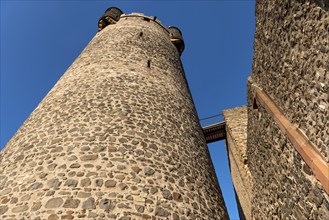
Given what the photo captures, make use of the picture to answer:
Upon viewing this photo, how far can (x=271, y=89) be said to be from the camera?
4.15 metres

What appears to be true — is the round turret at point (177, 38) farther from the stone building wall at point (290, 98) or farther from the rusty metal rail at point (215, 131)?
the stone building wall at point (290, 98)

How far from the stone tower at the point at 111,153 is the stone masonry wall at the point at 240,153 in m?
3.36

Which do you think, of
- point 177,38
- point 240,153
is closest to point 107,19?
point 177,38

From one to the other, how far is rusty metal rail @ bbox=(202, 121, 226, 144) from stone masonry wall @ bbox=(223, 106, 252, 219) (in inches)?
21.5

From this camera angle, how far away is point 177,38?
11.3m

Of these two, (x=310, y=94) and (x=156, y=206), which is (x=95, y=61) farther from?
(x=310, y=94)

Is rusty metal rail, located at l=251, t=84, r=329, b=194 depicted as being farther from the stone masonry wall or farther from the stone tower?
the stone masonry wall

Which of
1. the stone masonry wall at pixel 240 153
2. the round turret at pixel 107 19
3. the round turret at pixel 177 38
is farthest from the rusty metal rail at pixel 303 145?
the round turret at pixel 107 19

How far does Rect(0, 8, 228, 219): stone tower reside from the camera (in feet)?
12.1

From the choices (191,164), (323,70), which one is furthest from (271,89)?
(191,164)

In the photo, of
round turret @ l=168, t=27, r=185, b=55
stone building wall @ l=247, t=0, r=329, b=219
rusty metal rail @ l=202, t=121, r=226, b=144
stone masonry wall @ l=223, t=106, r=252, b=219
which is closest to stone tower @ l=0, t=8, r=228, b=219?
stone building wall @ l=247, t=0, r=329, b=219

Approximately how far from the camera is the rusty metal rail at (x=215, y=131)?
12.7 m

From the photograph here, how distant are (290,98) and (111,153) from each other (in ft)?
9.01

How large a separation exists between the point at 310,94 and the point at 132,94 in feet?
12.7
